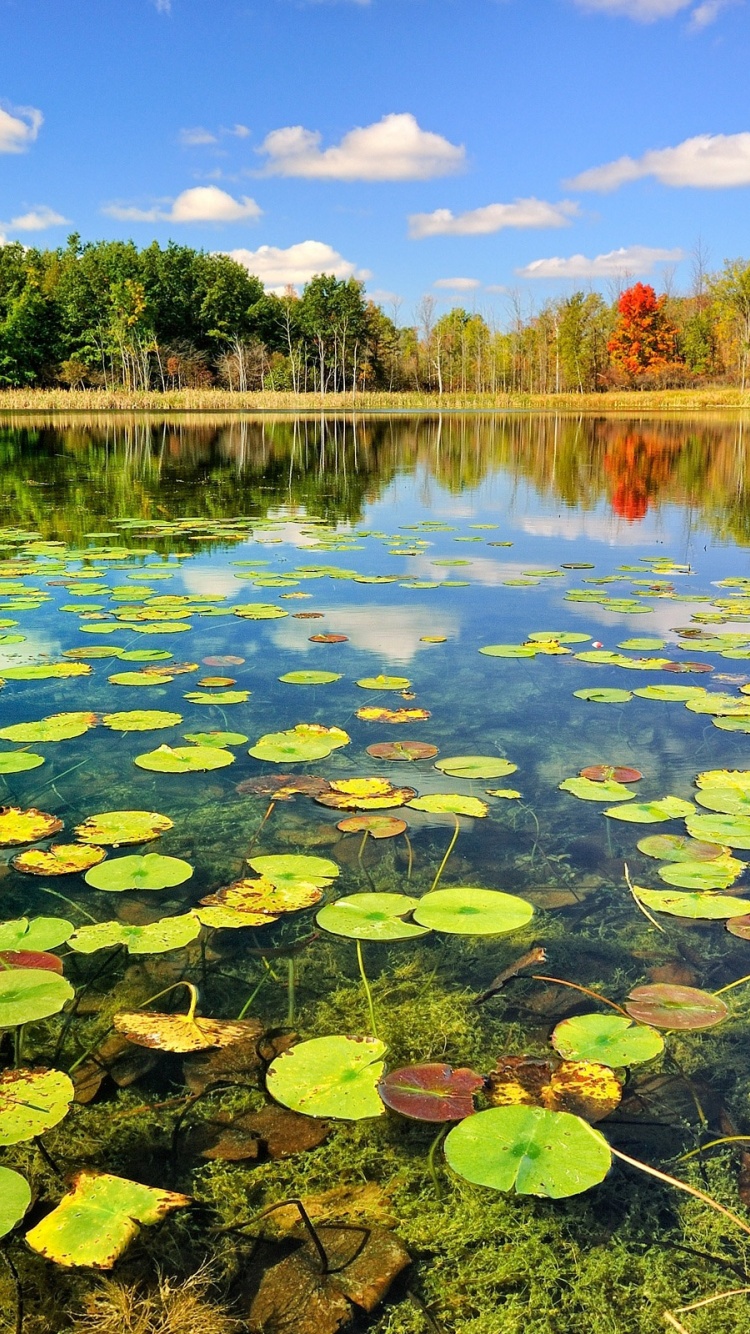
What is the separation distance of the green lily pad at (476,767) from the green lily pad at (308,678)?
85 centimetres

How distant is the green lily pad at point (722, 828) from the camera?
6.97 ft

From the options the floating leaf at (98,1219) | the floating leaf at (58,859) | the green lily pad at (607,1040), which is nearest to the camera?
the floating leaf at (98,1219)

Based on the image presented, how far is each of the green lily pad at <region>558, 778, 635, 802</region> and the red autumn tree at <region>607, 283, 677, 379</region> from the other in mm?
49982

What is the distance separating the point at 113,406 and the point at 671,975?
36.9 metres

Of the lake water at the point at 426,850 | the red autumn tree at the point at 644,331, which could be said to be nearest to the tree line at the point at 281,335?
the red autumn tree at the point at 644,331

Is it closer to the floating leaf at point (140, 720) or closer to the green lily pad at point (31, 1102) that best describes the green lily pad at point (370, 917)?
the green lily pad at point (31, 1102)

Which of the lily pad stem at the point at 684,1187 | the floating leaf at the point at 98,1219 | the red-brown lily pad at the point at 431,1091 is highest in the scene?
the floating leaf at the point at 98,1219

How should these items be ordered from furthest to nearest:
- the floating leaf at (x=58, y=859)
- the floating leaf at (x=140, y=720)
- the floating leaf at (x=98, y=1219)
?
1. the floating leaf at (x=140, y=720)
2. the floating leaf at (x=58, y=859)
3. the floating leaf at (x=98, y=1219)

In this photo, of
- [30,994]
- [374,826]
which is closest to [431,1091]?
[30,994]

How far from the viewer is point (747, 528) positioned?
813 cm

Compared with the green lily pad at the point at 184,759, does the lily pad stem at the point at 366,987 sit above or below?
below

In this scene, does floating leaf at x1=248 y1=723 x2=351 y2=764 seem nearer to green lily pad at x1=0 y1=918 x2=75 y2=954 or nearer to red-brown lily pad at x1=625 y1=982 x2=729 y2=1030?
green lily pad at x1=0 y1=918 x2=75 y2=954

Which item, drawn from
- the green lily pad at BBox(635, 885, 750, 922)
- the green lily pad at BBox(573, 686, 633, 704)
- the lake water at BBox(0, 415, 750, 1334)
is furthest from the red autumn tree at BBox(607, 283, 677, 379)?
the green lily pad at BBox(635, 885, 750, 922)

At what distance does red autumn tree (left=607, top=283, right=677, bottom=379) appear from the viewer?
47406mm
